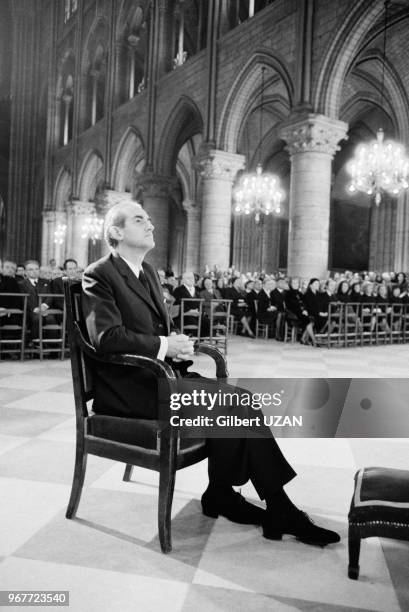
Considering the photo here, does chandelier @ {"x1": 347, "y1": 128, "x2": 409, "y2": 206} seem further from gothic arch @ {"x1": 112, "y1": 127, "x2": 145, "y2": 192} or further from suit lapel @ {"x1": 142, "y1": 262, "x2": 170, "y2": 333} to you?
gothic arch @ {"x1": 112, "y1": 127, "x2": 145, "y2": 192}

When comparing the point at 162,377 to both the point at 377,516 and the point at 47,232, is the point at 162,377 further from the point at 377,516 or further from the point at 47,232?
the point at 47,232

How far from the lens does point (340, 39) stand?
1216cm

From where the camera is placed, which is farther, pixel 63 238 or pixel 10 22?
pixel 10 22

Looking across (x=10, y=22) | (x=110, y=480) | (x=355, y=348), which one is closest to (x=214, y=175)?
(x=355, y=348)

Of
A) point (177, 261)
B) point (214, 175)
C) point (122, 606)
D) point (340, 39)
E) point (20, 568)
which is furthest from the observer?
point (177, 261)

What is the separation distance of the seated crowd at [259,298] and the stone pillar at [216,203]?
0.88 meters

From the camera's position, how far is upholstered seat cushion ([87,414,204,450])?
91.1 inches

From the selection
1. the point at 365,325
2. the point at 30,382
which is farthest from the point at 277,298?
the point at 30,382

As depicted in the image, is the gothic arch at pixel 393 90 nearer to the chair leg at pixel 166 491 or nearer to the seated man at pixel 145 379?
the seated man at pixel 145 379

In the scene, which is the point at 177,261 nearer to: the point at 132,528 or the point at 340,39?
the point at 340,39

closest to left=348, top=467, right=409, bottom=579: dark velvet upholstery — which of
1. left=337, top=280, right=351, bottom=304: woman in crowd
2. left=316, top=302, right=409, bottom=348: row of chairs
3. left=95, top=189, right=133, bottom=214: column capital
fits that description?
left=316, top=302, right=409, bottom=348: row of chairs

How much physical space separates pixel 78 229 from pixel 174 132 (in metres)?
9.22

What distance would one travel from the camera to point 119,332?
2389 millimetres

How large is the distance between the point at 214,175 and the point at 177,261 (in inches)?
658
